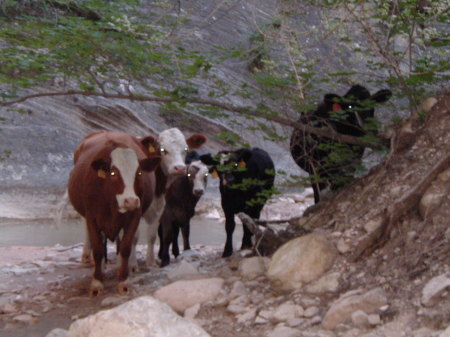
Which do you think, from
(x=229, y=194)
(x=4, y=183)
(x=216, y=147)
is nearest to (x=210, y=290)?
(x=229, y=194)

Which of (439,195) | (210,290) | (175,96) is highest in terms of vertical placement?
(175,96)

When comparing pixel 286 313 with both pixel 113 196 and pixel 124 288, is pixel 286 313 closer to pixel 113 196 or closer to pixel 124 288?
pixel 124 288

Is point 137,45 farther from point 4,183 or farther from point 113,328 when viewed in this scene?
point 4,183

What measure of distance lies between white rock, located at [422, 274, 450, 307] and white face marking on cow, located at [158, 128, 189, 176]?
14.9ft

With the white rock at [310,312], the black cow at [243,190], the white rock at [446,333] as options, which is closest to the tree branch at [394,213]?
the white rock at [310,312]

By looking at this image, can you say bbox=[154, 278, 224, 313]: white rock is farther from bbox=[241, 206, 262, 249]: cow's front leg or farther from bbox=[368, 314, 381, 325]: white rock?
bbox=[241, 206, 262, 249]: cow's front leg

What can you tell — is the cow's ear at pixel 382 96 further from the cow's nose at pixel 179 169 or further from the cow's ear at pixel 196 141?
the cow's ear at pixel 196 141

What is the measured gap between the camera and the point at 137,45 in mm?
6660

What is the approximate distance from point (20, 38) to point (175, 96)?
170cm

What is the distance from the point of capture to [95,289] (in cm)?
731

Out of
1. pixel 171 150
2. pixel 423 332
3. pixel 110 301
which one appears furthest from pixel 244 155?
pixel 423 332

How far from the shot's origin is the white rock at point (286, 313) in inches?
201

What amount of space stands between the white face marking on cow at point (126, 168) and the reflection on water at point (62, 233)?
527cm

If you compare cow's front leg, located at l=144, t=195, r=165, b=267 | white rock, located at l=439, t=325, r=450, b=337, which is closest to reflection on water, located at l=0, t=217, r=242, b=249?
cow's front leg, located at l=144, t=195, r=165, b=267
